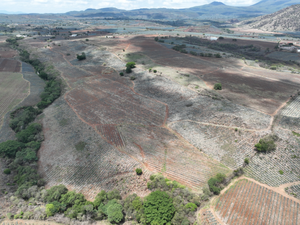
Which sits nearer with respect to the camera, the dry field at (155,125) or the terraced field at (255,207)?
the terraced field at (255,207)

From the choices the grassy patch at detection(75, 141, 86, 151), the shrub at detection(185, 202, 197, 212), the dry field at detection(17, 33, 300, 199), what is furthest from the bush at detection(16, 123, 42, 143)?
the shrub at detection(185, 202, 197, 212)

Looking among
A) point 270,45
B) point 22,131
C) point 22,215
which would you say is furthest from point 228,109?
point 270,45

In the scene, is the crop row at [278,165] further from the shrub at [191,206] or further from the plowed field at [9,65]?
the plowed field at [9,65]

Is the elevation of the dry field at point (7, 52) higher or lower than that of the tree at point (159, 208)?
higher

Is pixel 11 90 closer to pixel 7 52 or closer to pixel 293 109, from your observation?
pixel 7 52

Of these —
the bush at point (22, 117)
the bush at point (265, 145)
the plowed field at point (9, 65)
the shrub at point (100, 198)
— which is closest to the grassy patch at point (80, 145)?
the shrub at point (100, 198)

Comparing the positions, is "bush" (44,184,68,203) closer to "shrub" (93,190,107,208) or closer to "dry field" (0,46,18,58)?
"shrub" (93,190,107,208)
